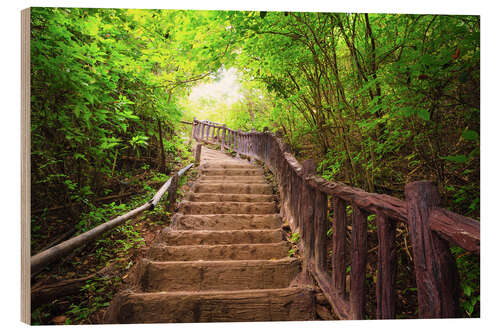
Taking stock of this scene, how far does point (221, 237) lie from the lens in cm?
278

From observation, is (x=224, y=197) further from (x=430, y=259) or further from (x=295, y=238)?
(x=430, y=259)

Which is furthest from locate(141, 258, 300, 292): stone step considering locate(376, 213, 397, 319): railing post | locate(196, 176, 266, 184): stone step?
locate(196, 176, 266, 184): stone step

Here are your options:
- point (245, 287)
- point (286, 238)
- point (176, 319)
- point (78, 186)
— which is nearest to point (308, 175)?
point (286, 238)

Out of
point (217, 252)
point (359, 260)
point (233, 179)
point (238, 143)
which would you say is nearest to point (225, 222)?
point (217, 252)

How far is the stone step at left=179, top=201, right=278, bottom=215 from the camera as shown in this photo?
3.56 meters

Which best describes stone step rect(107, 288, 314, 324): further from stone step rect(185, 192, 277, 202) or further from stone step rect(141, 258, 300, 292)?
stone step rect(185, 192, 277, 202)

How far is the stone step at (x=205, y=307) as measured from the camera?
1.76 m

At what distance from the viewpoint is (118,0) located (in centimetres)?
186

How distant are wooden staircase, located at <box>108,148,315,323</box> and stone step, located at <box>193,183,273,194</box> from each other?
1.03 metres

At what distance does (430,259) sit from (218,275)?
171 centimetres

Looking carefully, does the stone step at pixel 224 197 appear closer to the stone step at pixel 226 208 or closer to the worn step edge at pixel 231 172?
the stone step at pixel 226 208

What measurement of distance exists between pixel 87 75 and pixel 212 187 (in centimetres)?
280

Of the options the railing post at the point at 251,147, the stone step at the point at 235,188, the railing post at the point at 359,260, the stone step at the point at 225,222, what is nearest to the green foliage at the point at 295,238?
the stone step at the point at 225,222

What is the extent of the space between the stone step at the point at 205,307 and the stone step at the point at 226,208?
5.85 ft
